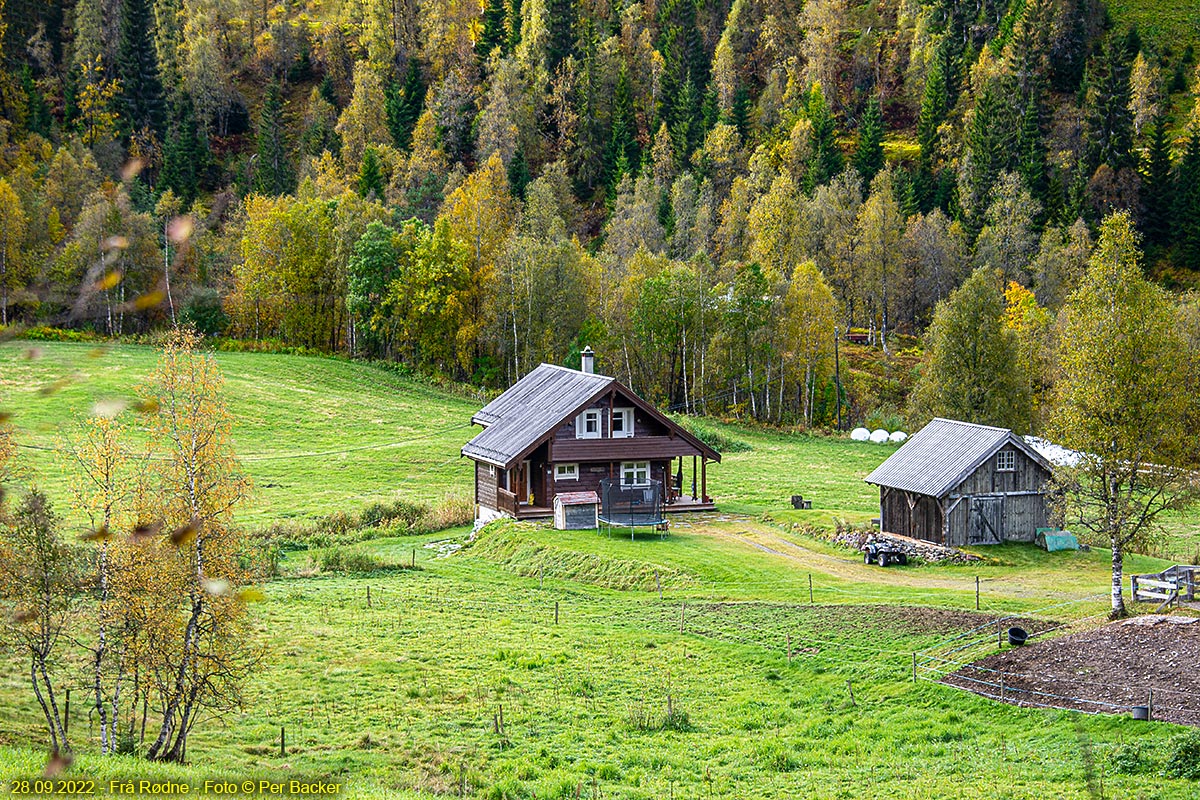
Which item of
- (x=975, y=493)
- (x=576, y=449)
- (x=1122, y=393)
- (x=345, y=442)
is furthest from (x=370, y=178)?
(x=1122, y=393)

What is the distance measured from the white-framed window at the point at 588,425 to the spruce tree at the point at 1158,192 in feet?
268

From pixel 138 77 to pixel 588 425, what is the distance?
119 metres

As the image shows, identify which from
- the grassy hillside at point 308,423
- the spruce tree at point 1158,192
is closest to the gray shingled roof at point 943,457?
the grassy hillside at point 308,423

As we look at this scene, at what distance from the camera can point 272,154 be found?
463 ft

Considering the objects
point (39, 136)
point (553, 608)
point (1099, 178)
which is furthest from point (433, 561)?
point (39, 136)

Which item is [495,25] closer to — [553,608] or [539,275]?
[539,275]

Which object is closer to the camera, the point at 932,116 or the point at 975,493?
the point at 975,493

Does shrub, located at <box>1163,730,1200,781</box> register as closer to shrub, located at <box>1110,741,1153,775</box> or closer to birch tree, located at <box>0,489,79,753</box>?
shrub, located at <box>1110,741,1153,775</box>

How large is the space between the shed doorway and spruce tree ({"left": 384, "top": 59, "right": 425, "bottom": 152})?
107850 millimetres

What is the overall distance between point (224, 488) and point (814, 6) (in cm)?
14608

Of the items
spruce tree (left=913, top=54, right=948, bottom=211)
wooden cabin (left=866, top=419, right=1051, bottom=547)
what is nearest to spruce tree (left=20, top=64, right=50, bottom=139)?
spruce tree (left=913, top=54, right=948, bottom=211)

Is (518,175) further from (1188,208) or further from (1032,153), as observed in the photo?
(1188,208)

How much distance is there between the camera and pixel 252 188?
431 ft

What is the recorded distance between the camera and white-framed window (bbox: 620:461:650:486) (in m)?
51.1
